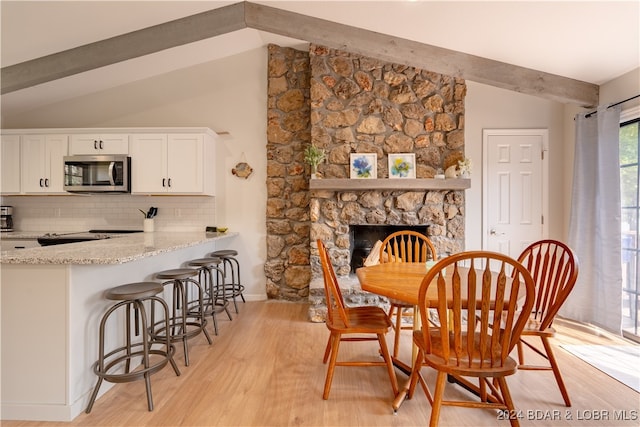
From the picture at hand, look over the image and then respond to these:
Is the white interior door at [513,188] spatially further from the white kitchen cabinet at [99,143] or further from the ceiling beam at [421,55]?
the white kitchen cabinet at [99,143]

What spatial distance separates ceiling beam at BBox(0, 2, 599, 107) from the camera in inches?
122

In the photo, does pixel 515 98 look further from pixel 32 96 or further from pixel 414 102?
pixel 32 96

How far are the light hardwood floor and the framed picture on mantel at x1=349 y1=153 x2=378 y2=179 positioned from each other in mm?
1869

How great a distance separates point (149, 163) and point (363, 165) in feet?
8.46

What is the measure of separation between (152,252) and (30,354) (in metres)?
0.82

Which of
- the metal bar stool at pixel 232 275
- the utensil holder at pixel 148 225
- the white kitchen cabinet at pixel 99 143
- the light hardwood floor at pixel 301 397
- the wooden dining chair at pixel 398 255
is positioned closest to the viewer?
the light hardwood floor at pixel 301 397

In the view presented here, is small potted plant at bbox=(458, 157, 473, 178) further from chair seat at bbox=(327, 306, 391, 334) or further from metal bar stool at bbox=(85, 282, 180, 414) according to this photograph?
metal bar stool at bbox=(85, 282, 180, 414)

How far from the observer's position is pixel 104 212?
13.6 feet

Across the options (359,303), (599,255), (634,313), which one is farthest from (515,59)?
(359,303)

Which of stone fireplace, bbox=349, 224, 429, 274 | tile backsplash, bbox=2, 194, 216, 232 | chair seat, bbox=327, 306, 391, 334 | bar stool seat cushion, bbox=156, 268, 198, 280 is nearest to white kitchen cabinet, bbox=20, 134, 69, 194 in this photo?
tile backsplash, bbox=2, 194, 216, 232

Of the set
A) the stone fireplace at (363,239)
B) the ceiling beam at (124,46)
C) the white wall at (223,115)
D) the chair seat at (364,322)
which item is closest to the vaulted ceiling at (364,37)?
the ceiling beam at (124,46)

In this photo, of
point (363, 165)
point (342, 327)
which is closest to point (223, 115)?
point (363, 165)

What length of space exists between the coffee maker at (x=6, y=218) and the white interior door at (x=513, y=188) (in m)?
6.02

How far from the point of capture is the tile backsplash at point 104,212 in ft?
13.6
